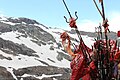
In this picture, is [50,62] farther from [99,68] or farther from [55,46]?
[99,68]

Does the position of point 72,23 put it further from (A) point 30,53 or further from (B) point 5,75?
(A) point 30,53

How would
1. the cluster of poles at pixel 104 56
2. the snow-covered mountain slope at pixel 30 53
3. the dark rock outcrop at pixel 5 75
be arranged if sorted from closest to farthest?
the cluster of poles at pixel 104 56
the dark rock outcrop at pixel 5 75
the snow-covered mountain slope at pixel 30 53

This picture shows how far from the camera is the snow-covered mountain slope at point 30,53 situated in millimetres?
93500

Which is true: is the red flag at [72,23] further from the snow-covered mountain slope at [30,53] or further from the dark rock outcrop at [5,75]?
the dark rock outcrop at [5,75]

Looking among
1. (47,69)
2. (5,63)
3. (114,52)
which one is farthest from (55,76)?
(114,52)

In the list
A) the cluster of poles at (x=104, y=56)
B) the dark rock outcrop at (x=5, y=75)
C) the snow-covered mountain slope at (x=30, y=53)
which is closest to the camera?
the cluster of poles at (x=104, y=56)

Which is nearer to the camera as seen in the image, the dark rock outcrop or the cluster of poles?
the cluster of poles

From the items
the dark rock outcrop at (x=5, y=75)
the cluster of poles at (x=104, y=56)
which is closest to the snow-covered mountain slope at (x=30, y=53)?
the dark rock outcrop at (x=5, y=75)

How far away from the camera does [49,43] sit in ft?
451

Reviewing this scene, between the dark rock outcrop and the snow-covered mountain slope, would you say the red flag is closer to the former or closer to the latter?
the snow-covered mountain slope

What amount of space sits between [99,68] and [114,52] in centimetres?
21

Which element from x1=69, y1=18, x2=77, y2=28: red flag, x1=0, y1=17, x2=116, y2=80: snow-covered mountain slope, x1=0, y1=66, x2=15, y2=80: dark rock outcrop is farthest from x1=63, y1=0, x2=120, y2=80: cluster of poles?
x1=0, y1=66, x2=15, y2=80: dark rock outcrop

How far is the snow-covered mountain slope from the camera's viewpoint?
93.5 m

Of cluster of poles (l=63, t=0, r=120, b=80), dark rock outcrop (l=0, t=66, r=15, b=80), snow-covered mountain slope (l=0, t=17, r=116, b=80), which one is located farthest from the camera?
snow-covered mountain slope (l=0, t=17, r=116, b=80)
